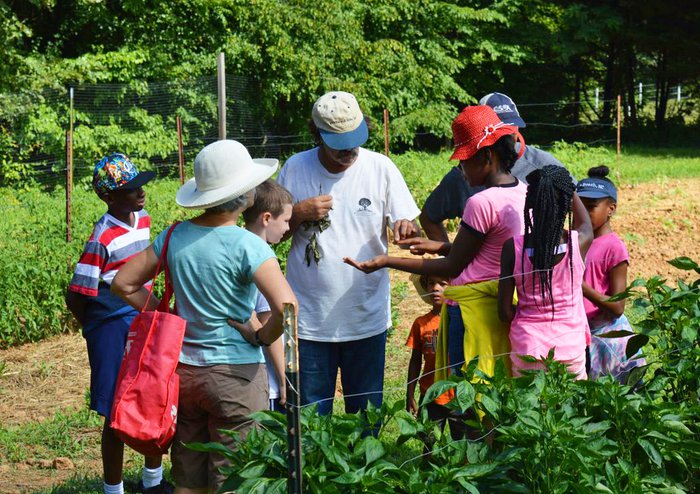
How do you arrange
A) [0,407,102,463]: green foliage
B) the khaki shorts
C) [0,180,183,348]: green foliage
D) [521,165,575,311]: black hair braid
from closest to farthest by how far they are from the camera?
the khaki shorts
[521,165,575,311]: black hair braid
[0,407,102,463]: green foliage
[0,180,183,348]: green foliage

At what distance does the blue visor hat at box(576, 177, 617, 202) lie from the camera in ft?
16.3

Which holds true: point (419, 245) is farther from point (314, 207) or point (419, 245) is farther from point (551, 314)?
point (551, 314)

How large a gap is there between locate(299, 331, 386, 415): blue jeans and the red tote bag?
3.60 ft

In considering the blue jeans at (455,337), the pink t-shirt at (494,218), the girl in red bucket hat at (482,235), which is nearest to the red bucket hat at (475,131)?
the girl in red bucket hat at (482,235)

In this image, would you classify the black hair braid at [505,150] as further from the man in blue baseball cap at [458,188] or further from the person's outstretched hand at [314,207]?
the person's outstretched hand at [314,207]

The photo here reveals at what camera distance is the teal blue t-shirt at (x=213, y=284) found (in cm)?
335

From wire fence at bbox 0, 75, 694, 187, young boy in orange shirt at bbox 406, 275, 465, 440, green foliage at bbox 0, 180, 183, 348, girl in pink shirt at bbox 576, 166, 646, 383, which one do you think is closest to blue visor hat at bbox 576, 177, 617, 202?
girl in pink shirt at bbox 576, 166, 646, 383

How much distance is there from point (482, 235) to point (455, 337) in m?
0.48

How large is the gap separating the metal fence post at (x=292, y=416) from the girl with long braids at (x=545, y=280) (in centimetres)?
131

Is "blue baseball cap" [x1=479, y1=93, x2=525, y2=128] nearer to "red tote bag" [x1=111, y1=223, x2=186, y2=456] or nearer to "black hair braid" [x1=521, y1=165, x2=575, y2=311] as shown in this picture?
"black hair braid" [x1=521, y1=165, x2=575, y2=311]

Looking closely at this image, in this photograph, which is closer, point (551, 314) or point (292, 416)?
point (292, 416)

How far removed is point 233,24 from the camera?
19312 millimetres

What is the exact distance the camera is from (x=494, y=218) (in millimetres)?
Answer: 3752

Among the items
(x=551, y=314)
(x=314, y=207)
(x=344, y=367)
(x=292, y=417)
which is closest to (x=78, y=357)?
(x=344, y=367)
